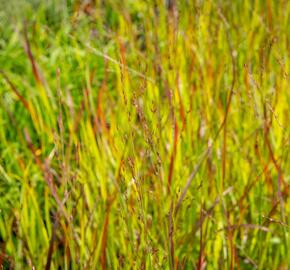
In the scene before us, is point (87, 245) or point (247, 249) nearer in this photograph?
point (87, 245)

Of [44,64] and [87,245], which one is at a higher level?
[44,64]

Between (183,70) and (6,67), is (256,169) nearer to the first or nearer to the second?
(183,70)

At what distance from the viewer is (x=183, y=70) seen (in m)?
2.19

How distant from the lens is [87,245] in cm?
149

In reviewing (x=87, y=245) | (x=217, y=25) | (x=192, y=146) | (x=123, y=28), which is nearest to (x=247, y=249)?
(x=192, y=146)

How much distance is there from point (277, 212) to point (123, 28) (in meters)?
1.02

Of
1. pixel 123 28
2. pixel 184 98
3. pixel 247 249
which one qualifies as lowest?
pixel 247 249

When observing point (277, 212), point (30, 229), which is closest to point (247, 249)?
point (277, 212)

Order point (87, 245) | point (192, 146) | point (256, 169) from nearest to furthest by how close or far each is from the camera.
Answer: point (87, 245) < point (256, 169) < point (192, 146)

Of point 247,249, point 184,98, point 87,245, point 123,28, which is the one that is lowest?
point 247,249

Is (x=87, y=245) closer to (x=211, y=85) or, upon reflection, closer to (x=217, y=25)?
(x=211, y=85)

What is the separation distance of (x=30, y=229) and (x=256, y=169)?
0.61 meters

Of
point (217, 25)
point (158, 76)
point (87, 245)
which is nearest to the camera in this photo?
point (87, 245)

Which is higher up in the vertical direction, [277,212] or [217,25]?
[217,25]
